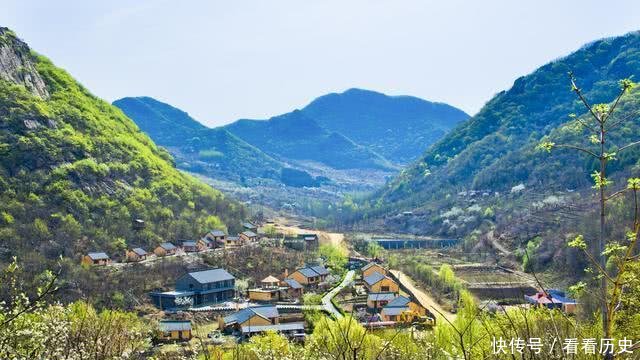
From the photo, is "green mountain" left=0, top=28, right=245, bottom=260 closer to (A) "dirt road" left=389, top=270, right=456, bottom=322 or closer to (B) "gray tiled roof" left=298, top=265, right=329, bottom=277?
(B) "gray tiled roof" left=298, top=265, right=329, bottom=277

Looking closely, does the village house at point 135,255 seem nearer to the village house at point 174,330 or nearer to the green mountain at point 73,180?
the green mountain at point 73,180

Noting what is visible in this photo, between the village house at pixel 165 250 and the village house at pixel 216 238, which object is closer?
the village house at pixel 165 250

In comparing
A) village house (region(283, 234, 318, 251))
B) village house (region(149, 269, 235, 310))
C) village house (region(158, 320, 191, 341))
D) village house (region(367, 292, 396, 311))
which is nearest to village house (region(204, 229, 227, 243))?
village house (region(283, 234, 318, 251))

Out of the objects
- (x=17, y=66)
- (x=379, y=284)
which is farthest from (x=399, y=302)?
(x=17, y=66)

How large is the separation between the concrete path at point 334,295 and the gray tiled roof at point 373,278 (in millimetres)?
3016

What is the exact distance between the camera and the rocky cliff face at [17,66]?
92.9 metres

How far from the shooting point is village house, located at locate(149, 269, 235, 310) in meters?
58.4

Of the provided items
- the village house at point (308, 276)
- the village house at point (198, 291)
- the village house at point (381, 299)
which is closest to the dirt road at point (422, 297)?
the village house at point (381, 299)

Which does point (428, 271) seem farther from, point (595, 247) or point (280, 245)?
point (280, 245)

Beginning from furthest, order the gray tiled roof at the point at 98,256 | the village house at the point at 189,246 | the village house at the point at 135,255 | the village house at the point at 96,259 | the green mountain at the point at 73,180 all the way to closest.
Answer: the village house at the point at 189,246
the village house at the point at 135,255
the green mountain at the point at 73,180
the gray tiled roof at the point at 98,256
the village house at the point at 96,259

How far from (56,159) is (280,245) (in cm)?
3678

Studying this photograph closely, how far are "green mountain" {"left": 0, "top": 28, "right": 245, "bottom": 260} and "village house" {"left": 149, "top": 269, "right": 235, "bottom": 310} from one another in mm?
13869

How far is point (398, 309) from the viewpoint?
5328cm

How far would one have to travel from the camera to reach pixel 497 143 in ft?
618
